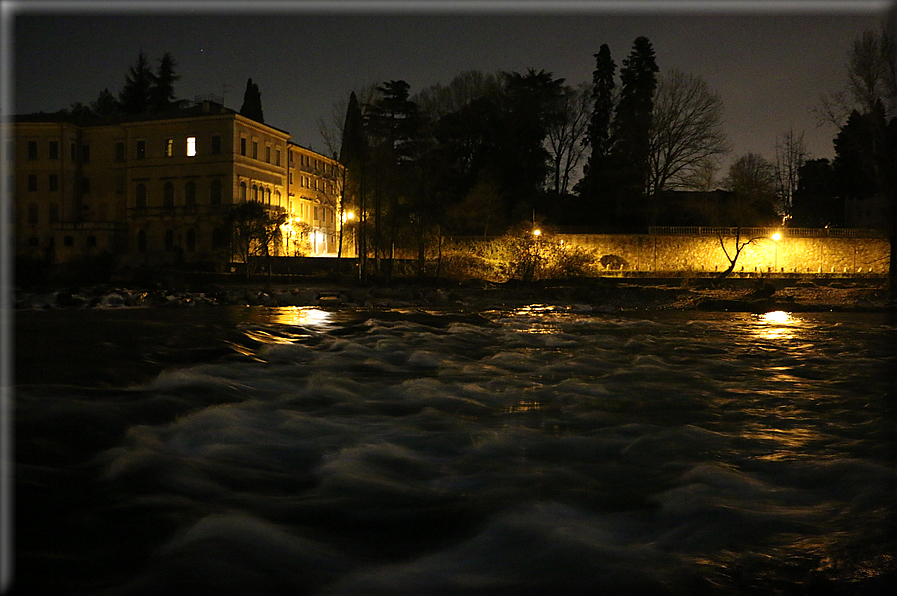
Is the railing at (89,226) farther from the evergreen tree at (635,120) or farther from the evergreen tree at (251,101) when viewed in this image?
the evergreen tree at (635,120)

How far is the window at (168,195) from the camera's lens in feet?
146

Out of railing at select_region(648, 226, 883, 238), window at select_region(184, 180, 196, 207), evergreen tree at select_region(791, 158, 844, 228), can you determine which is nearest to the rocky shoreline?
railing at select_region(648, 226, 883, 238)

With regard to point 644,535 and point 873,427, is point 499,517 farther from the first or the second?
point 873,427

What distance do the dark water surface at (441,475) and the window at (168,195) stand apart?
1505 inches

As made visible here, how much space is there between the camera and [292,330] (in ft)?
43.0

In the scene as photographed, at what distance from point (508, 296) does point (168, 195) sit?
29.7 meters

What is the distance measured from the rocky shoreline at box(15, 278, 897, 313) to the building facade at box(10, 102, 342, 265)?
17315 millimetres

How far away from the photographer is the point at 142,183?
1781 inches

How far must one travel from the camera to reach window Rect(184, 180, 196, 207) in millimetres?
43844

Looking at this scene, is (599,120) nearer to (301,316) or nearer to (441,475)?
(301,316)

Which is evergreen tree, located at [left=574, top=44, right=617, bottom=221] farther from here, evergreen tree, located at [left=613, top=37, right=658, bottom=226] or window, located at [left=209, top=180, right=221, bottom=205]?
window, located at [left=209, top=180, right=221, bottom=205]

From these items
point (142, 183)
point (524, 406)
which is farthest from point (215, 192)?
point (524, 406)

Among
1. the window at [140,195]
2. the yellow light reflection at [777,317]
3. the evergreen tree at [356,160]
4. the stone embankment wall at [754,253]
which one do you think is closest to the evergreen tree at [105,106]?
the window at [140,195]

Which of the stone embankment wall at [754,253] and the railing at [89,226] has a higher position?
the railing at [89,226]
